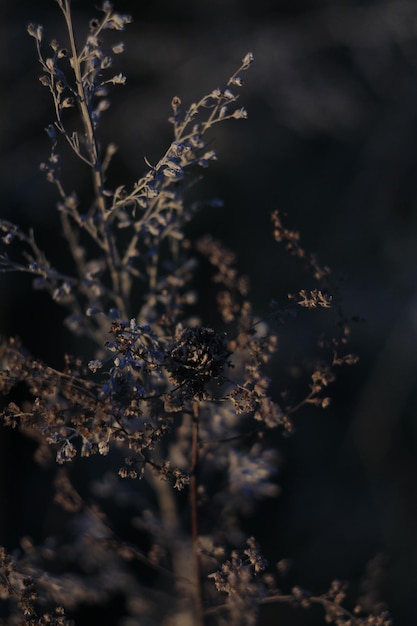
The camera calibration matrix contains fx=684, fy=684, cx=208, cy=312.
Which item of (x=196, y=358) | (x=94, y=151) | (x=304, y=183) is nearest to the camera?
(x=196, y=358)

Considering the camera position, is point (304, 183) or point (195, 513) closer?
point (195, 513)

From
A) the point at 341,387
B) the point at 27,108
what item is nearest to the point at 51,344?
the point at 27,108

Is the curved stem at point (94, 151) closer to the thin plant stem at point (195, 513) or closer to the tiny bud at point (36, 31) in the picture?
the tiny bud at point (36, 31)

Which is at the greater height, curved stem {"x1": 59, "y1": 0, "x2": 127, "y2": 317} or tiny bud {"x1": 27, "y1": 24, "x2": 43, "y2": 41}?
tiny bud {"x1": 27, "y1": 24, "x2": 43, "y2": 41}

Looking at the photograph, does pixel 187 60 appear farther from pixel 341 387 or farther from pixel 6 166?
pixel 341 387

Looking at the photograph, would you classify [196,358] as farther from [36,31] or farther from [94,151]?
[36,31]

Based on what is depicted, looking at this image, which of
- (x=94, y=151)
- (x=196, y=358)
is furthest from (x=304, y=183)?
(x=196, y=358)

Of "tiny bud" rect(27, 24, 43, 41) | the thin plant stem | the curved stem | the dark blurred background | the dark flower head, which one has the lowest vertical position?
the thin plant stem

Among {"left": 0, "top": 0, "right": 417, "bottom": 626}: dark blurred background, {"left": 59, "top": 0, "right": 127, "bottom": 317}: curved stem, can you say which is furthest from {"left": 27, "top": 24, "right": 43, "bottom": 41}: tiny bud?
{"left": 0, "top": 0, "right": 417, "bottom": 626}: dark blurred background

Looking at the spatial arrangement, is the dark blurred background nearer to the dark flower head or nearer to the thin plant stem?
the thin plant stem
